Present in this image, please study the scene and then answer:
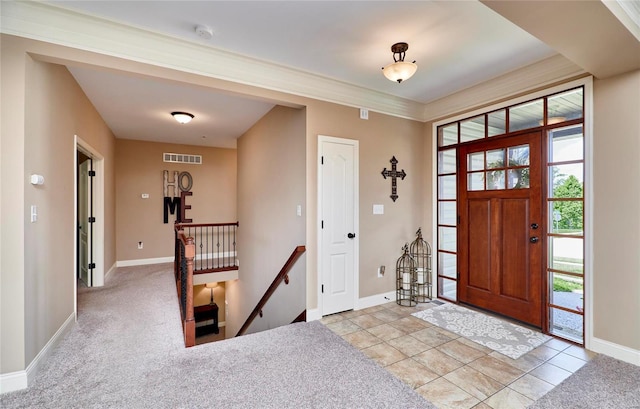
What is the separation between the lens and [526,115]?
341cm

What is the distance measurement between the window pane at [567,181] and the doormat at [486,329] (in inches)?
59.8

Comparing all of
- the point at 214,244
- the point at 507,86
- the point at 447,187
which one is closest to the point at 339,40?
the point at 507,86

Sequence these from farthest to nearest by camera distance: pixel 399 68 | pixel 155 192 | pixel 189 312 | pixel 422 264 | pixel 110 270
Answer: pixel 155 192 < pixel 110 270 < pixel 422 264 < pixel 189 312 < pixel 399 68

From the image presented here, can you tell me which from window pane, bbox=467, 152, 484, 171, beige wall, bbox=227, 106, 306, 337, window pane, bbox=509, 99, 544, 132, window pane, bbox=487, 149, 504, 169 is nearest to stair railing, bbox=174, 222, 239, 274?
beige wall, bbox=227, 106, 306, 337

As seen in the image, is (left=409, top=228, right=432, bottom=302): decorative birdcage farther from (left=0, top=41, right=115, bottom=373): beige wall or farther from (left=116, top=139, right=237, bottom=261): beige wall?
(left=116, top=139, right=237, bottom=261): beige wall

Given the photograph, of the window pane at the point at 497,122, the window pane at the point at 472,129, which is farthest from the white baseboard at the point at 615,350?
the window pane at the point at 472,129

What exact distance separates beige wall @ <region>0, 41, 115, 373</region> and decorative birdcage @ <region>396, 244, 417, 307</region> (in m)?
3.90

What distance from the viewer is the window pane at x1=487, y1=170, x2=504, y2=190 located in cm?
362

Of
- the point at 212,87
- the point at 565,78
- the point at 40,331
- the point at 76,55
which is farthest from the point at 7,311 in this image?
the point at 565,78

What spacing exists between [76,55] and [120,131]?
384 cm

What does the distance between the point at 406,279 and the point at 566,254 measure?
1836 mm

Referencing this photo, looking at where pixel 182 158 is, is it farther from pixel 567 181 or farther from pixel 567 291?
pixel 567 291

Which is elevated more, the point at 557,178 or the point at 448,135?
the point at 448,135

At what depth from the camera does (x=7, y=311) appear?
214 centimetres
